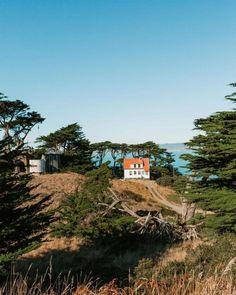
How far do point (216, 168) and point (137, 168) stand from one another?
58.0m

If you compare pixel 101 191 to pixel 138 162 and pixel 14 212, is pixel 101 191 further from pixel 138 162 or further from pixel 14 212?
pixel 138 162

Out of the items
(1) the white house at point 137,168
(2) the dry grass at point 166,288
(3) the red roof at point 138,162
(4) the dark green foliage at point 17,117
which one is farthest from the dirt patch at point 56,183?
(3) the red roof at point 138,162

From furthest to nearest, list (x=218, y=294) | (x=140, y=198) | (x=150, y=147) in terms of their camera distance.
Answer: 1. (x=150, y=147)
2. (x=140, y=198)
3. (x=218, y=294)

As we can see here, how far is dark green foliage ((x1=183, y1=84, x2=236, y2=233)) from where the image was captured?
50.5 feet

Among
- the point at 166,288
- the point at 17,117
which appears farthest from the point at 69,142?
the point at 166,288

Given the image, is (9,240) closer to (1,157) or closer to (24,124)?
(1,157)

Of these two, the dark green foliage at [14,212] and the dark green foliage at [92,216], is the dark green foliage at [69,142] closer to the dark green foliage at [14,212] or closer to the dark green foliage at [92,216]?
the dark green foliage at [92,216]

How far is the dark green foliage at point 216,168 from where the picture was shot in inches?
606

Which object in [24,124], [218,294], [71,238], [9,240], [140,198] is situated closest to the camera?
[218,294]

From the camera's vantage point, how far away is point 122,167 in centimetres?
8488

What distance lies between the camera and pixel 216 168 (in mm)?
16875

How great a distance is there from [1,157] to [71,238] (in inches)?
480

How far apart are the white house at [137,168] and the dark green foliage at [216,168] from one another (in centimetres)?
5502

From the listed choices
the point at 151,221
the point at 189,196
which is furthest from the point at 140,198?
the point at 189,196
